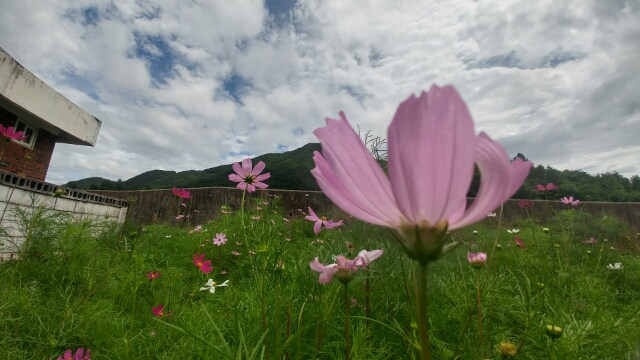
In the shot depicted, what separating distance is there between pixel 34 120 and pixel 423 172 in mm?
6382

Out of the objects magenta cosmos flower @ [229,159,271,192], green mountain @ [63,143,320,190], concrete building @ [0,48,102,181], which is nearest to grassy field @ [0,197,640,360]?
magenta cosmos flower @ [229,159,271,192]

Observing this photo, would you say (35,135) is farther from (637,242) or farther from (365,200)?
(637,242)

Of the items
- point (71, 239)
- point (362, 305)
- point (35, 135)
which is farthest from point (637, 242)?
point (35, 135)

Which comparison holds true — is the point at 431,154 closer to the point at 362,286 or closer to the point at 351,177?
the point at 351,177

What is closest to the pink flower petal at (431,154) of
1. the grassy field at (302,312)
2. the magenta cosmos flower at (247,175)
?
the grassy field at (302,312)

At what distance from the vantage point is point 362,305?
52.4 inches

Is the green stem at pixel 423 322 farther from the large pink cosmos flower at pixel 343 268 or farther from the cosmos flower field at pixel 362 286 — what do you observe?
the large pink cosmos flower at pixel 343 268

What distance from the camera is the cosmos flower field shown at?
22 centimetres

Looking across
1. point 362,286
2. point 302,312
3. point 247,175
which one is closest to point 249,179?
point 247,175

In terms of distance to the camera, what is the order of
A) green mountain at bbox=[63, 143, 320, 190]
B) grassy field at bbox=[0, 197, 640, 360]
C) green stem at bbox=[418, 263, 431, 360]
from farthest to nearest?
green mountain at bbox=[63, 143, 320, 190]
grassy field at bbox=[0, 197, 640, 360]
green stem at bbox=[418, 263, 431, 360]

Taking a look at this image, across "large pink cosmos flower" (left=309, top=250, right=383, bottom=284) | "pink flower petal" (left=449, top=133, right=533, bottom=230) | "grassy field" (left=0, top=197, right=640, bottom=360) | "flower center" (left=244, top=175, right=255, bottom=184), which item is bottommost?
"grassy field" (left=0, top=197, right=640, bottom=360)

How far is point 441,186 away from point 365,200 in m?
0.06

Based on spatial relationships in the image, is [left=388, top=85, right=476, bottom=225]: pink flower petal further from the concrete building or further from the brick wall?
the brick wall

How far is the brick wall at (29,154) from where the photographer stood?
443 centimetres
